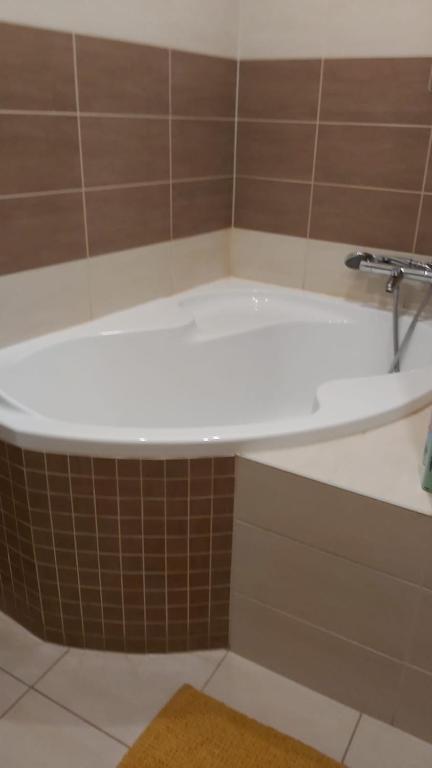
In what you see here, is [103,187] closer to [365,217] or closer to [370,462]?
[365,217]

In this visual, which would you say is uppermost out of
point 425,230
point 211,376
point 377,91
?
point 377,91

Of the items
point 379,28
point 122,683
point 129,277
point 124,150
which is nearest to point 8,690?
point 122,683

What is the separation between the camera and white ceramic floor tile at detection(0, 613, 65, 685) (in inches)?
53.9

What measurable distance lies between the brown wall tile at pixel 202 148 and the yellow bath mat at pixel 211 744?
1.55 m

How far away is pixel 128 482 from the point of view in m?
1.24

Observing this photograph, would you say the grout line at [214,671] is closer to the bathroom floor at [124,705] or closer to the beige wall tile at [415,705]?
the bathroom floor at [124,705]

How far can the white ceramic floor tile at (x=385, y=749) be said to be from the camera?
120 centimetres

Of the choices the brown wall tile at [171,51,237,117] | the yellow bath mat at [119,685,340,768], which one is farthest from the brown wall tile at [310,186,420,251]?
the yellow bath mat at [119,685,340,768]

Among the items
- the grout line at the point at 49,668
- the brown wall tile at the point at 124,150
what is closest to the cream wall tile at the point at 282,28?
the brown wall tile at the point at 124,150

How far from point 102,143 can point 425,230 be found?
1026mm

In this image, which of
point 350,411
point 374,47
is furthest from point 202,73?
point 350,411

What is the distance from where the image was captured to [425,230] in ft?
6.25

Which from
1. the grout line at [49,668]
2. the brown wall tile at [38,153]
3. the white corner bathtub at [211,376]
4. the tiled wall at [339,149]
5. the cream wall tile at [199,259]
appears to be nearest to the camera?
the white corner bathtub at [211,376]

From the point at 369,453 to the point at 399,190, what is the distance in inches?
40.9
